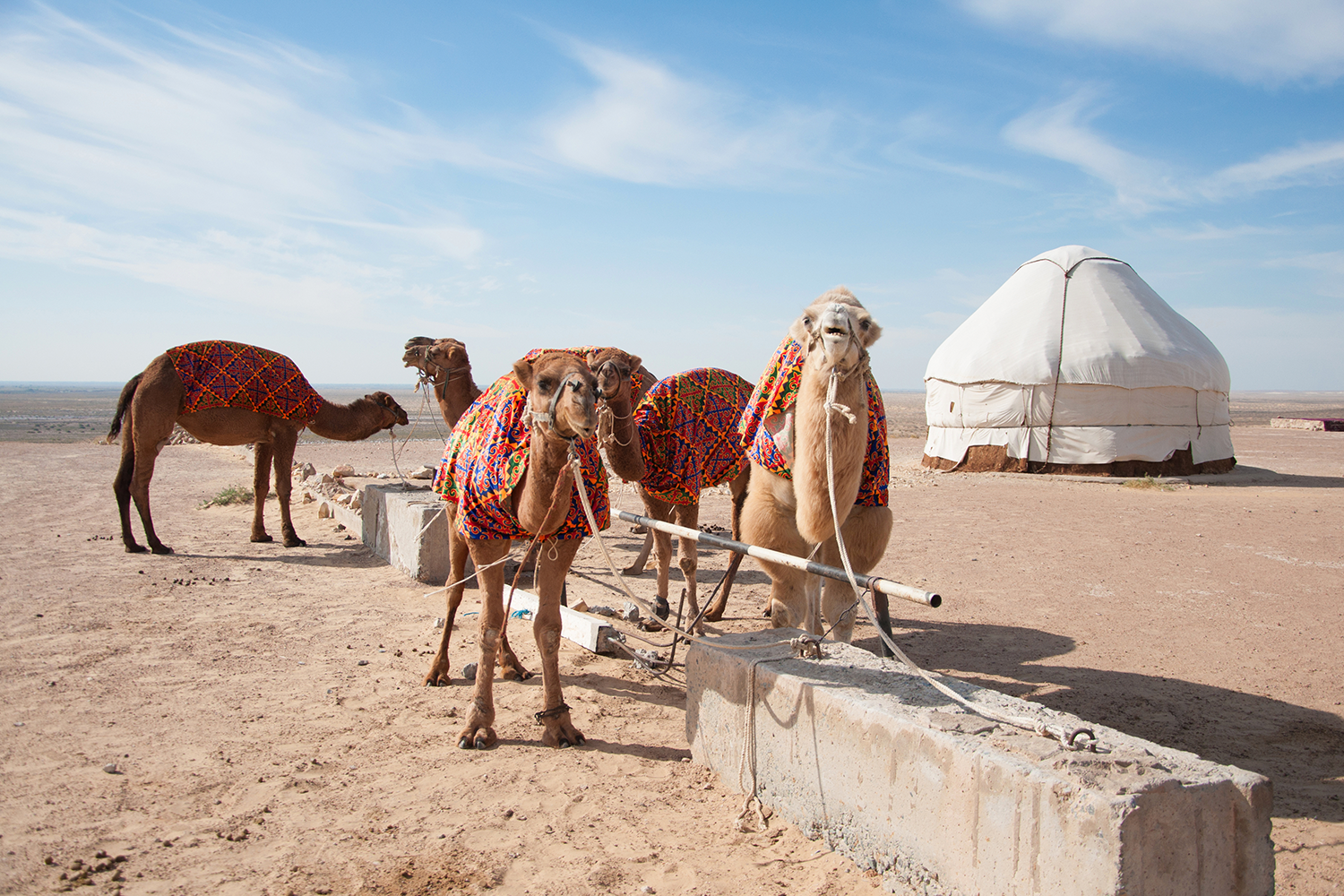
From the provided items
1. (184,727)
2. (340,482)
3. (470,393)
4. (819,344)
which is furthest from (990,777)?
(340,482)

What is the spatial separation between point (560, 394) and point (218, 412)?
287 inches

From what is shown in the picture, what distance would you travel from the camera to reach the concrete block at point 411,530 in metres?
7.80

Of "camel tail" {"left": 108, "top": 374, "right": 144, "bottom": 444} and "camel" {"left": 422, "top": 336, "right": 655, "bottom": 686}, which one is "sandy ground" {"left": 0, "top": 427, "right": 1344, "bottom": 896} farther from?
"camel tail" {"left": 108, "top": 374, "right": 144, "bottom": 444}

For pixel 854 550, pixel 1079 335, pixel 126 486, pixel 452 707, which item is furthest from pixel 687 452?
pixel 1079 335

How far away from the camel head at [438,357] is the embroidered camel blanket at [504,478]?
12.8 ft

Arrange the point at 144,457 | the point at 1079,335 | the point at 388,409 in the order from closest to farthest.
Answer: the point at 144,457 < the point at 388,409 < the point at 1079,335

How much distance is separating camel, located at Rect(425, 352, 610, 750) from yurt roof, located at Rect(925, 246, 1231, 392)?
16280mm

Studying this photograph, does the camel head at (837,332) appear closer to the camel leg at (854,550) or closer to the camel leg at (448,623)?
the camel leg at (854,550)

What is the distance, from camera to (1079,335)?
18312mm

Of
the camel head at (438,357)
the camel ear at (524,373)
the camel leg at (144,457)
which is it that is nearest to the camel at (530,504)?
the camel ear at (524,373)

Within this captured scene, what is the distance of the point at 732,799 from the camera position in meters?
3.59

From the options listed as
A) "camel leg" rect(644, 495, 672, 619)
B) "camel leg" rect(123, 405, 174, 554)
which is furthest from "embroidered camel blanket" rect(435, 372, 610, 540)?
"camel leg" rect(123, 405, 174, 554)

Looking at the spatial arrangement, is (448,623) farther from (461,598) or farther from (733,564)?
(733,564)

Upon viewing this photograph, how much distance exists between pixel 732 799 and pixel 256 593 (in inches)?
221
